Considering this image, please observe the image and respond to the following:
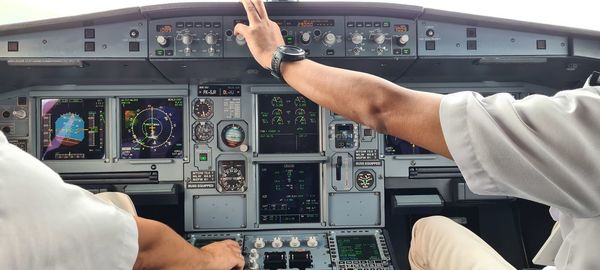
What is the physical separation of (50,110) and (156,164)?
0.79 m

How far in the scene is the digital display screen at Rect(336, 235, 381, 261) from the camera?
282 cm

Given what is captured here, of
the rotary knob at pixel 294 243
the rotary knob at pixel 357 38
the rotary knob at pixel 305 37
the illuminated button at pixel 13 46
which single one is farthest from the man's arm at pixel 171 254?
the illuminated button at pixel 13 46

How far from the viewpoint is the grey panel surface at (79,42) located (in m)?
2.58

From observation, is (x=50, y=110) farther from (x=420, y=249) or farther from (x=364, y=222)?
(x=420, y=249)

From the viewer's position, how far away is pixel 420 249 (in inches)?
87.9

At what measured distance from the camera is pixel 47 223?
0.87 m

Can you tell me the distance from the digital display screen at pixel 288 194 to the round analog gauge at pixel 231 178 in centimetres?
13

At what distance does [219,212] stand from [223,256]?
594 mm

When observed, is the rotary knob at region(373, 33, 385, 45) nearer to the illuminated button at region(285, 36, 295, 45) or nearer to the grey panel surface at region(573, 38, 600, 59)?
the illuminated button at region(285, 36, 295, 45)

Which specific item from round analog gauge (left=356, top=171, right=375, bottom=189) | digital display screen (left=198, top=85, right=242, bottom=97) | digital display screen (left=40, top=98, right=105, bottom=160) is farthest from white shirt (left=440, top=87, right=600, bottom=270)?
digital display screen (left=40, top=98, right=105, bottom=160)

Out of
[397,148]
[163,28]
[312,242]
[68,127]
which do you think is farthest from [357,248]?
[68,127]

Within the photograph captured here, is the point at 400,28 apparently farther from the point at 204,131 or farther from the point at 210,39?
the point at 204,131

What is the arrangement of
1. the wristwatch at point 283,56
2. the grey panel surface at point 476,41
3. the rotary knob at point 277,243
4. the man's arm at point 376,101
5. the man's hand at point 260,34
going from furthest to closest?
the rotary knob at point 277,243
the grey panel surface at point 476,41
the man's hand at point 260,34
the wristwatch at point 283,56
the man's arm at point 376,101

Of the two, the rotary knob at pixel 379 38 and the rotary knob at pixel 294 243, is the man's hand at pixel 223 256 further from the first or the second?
the rotary knob at pixel 379 38
